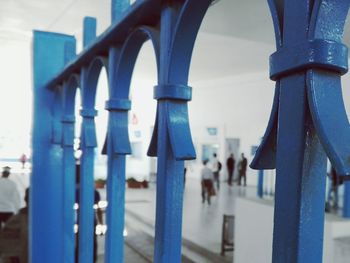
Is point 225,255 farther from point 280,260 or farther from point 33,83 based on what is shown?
point 280,260

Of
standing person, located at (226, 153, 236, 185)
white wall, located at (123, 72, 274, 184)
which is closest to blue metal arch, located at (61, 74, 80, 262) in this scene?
white wall, located at (123, 72, 274, 184)

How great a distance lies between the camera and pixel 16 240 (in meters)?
4.53

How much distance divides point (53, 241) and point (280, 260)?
2.05 m

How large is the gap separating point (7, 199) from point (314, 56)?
6.37 metres

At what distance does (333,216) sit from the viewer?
469 cm

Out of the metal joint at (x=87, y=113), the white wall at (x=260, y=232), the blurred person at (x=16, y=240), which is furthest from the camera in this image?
the white wall at (x=260, y=232)

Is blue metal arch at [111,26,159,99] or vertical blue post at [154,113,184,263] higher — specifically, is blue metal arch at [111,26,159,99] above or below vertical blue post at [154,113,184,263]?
above

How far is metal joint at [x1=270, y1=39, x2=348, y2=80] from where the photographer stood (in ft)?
1.68

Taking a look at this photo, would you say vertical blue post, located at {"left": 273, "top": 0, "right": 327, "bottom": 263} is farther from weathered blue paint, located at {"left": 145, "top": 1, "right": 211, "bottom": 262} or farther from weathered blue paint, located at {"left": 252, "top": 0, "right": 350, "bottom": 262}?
weathered blue paint, located at {"left": 145, "top": 1, "right": 211, "bottom": 262}

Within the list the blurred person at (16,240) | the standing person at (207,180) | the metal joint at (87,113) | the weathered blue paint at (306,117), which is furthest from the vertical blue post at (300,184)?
the standing person at (207,180)

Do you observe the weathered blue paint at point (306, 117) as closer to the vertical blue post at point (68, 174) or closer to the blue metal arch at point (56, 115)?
the vertical blue post at point (68, 174)

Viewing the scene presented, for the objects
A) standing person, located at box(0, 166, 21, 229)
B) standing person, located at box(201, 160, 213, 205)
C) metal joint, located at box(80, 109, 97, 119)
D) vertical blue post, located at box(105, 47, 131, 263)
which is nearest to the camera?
vertical blue post, located at box(105, 47, 131, 263)

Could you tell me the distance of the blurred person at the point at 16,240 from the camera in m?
3.67

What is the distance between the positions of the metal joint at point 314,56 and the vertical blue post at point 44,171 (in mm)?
1963
